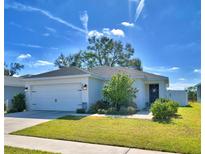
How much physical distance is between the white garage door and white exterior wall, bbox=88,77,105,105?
0.70 metres

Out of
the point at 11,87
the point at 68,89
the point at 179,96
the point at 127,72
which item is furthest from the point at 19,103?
the point at 179,96

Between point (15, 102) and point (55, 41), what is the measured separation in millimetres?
5173

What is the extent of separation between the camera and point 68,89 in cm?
1356

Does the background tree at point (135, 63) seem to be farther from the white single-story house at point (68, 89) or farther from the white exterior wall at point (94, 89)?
the white exterior wall at point (94, 89)

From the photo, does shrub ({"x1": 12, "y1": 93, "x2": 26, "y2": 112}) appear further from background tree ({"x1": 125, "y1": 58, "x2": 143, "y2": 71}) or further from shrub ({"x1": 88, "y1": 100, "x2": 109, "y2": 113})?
background tree ({"x1": 125, "y1": 58, "x2": 143, "y2": 71})

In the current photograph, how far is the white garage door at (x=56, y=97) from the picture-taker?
13.3 m

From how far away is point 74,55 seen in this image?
31969 mm

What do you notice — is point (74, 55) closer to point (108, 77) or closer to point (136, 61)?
point (136, 61)

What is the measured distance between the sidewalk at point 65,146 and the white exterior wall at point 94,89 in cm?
731

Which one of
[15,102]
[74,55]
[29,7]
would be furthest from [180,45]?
[74,55]

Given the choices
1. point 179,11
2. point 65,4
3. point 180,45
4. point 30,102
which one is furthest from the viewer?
point 30,102

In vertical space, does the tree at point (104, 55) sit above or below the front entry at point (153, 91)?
above

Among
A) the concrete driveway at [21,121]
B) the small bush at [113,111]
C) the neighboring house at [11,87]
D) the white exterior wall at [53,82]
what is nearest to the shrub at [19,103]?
the white exterior wall at [53,82]

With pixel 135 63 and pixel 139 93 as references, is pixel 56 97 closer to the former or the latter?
pixel 139 93
